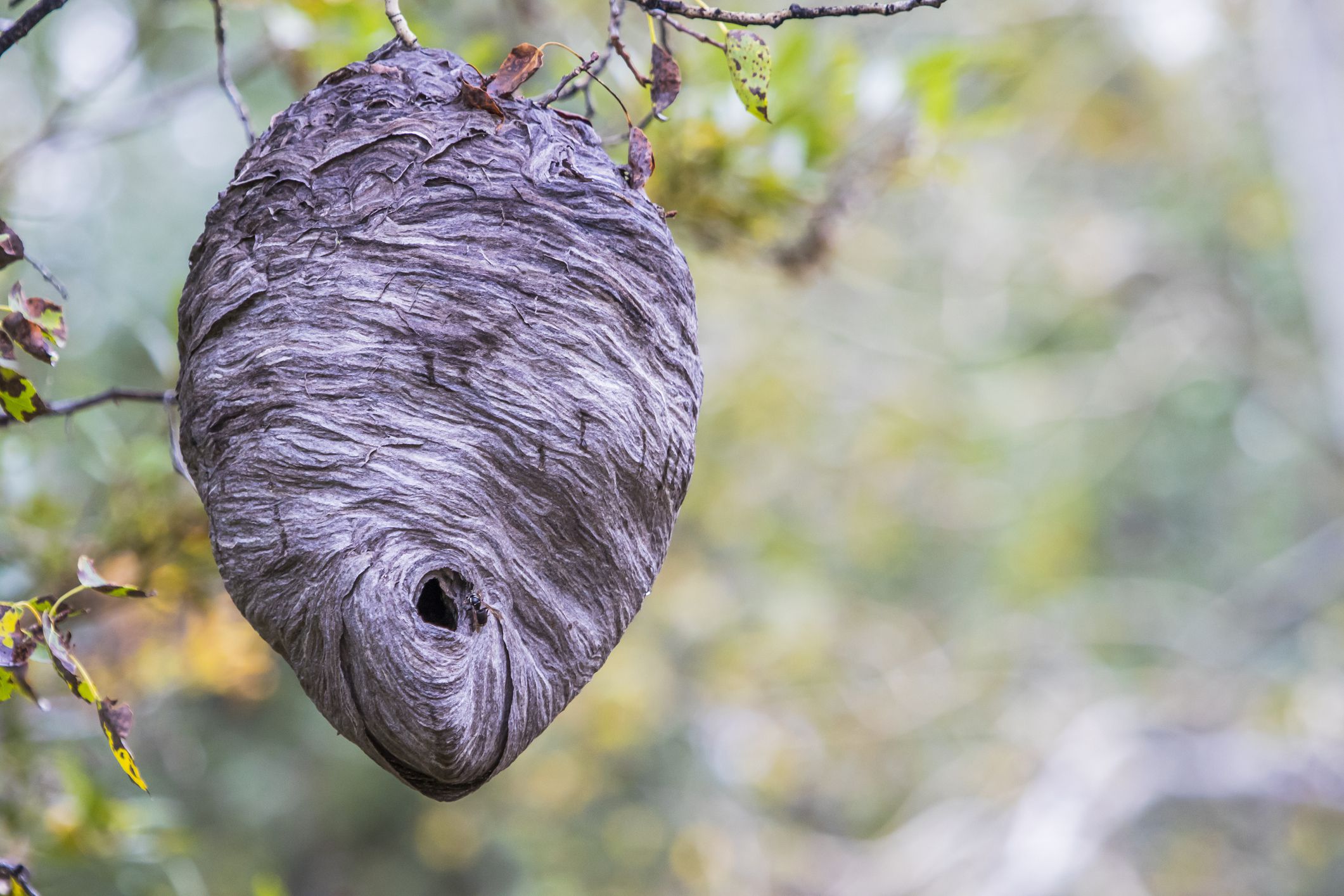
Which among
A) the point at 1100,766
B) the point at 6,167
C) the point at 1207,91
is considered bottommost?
the point at 1100,766

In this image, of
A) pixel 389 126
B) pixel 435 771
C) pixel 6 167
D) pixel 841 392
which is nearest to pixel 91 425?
pixel 6 167

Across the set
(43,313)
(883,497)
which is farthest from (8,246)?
(883,497)

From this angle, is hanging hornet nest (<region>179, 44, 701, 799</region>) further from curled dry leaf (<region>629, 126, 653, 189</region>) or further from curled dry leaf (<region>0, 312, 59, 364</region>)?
curled dry leaf (<region>0, 312, 59, 364</region>)

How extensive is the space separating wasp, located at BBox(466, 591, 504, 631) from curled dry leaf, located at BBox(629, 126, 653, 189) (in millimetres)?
501

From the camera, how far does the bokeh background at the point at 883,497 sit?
2494mm

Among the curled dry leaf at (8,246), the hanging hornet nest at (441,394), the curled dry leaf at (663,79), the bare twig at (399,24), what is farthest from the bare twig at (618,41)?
the curled dry leaf at (8,246)

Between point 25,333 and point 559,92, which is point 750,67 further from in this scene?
point 25,333

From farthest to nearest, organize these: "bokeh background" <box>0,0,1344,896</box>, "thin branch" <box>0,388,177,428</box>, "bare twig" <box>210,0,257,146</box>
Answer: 1. "bokeh background" <box>0,0,1344,896</box>
2. "thin branch" <box>0,388,177,428</box>
3. "bare twig" <box>210,0,257,146</box>

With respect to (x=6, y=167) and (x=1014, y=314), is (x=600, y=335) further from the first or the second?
(x=1014, y=314)

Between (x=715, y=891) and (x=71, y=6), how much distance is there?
19.5 feet

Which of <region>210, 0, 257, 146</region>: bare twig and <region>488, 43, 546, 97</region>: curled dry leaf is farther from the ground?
<region>210, 0, 257, 146</region>: bare twig

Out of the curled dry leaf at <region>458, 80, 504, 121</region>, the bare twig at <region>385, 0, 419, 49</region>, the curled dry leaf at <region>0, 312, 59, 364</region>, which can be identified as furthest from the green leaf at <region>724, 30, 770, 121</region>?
the curled dry leaf at <region>0, 312, 59, 364</region>

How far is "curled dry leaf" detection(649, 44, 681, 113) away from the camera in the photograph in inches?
47.4

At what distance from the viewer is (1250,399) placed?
10.4 meters
